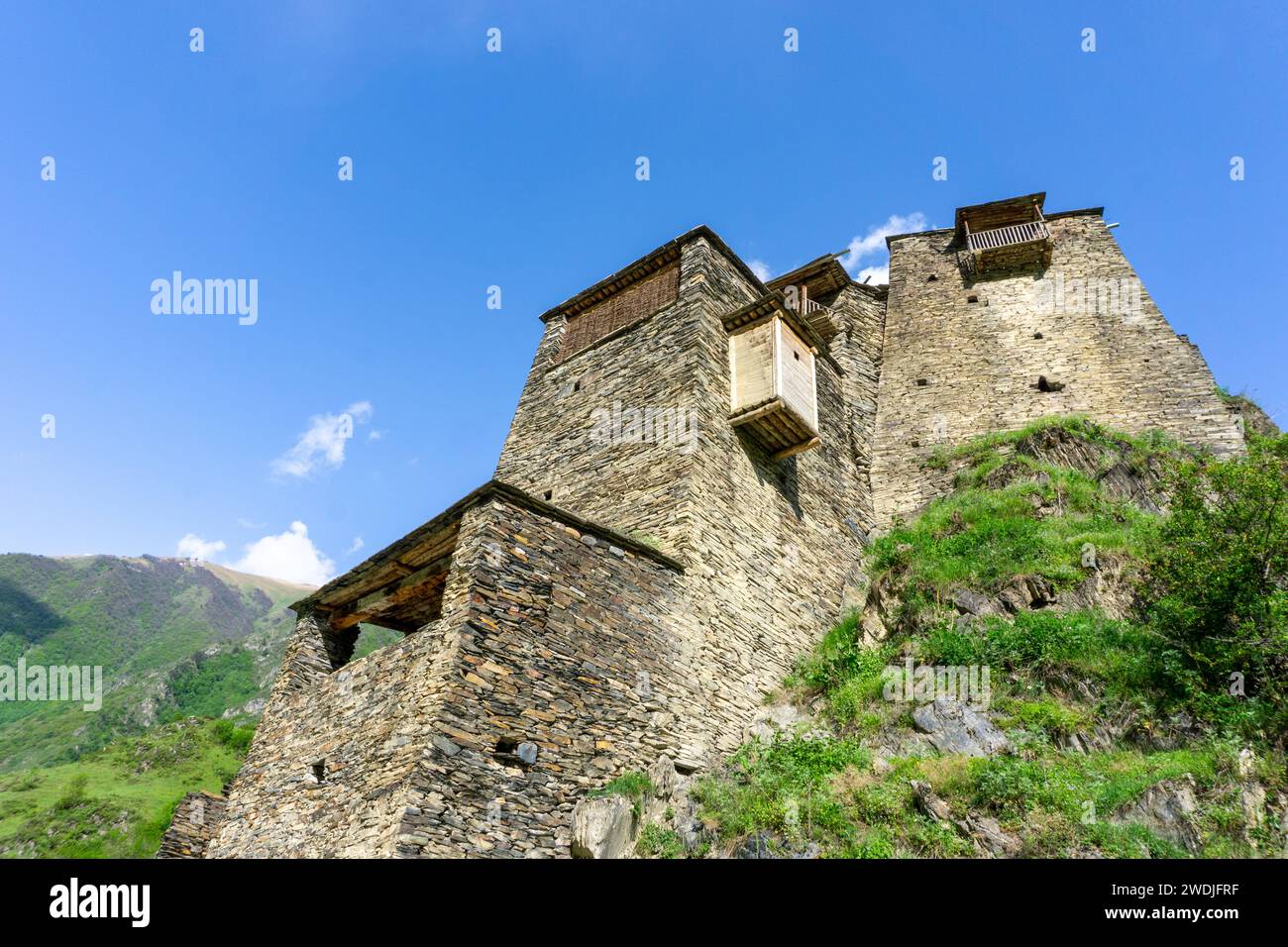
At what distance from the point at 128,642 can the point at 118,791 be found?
163 ft

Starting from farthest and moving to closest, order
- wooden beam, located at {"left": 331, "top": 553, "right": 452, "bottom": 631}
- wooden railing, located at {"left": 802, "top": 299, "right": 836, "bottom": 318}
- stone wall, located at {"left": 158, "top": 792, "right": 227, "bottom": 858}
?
1. wooden railing, located at {"left": 802, "top": 299, "right": 836, "bottom": 318}
2. wooden beam, located at {"left": 331, "top": 553, "right": 452, "bottom": 631}
3. stone wall, located at {"left": 158, "top": 792, "right": 227, "bottom": 858}

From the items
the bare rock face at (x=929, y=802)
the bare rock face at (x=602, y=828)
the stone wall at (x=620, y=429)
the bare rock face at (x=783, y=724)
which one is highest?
the stone wall at (x=620, y=429)

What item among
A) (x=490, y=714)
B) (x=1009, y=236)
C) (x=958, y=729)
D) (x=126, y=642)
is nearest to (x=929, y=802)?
(x=958, y=729)

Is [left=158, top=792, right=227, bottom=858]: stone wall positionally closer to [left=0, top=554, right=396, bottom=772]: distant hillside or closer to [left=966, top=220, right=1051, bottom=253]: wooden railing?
[left=966, top=220, right=1051, bottom=253]: wooden railing

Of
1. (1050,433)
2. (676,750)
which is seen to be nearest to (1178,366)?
(1050,433)

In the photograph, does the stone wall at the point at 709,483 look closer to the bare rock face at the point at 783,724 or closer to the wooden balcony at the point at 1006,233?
the bare rock face at the point at 783,724

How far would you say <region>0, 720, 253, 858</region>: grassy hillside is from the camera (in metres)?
19.7

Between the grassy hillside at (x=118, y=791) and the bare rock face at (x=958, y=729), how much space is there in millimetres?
16957

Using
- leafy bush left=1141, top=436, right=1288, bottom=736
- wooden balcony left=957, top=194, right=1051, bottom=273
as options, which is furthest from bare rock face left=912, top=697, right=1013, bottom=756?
wooden balcony left=957, top=194, right=1051, bottom=273

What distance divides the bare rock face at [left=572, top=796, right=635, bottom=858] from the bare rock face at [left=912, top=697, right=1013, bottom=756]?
3.90 metres

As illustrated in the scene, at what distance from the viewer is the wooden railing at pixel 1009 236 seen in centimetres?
2181

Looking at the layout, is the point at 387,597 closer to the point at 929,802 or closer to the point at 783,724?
the point at 783,724

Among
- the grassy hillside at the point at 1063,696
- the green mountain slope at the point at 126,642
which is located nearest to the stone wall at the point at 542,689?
the grassy hillside at the point at 1063,696
